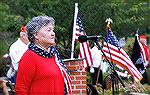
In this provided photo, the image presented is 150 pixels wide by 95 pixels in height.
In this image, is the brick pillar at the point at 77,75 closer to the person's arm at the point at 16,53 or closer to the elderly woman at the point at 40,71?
the person's arm at the point at 16,53

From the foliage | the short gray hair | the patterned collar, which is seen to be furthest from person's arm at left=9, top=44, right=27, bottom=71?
the patterned collar

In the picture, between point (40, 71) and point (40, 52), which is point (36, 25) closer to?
point (40, 52)

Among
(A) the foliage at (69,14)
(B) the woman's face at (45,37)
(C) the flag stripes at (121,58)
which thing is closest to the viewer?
(B) the woman's face at (45,37)

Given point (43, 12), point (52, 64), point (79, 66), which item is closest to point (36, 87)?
point (52, 64)

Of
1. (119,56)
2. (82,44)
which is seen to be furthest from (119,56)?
(82,44)

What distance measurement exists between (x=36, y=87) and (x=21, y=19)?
7443 millimetres

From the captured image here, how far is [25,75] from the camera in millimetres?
4270

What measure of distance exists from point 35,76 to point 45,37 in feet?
1.29

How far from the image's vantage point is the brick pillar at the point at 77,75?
821cm

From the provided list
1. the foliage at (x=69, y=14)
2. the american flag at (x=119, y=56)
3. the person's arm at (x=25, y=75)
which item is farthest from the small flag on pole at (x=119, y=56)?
the person's arm at (x=25, y=75)

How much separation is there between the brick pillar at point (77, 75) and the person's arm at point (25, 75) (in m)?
3.91

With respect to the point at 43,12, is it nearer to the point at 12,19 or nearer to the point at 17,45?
the point at 12,19

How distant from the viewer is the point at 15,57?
25.3ft

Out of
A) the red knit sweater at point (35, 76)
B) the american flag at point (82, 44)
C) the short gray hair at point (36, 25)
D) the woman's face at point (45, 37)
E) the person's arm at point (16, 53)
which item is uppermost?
the american flag at point (82, 44)
